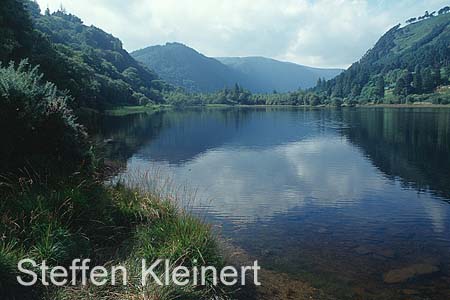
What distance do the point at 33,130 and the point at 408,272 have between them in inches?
498

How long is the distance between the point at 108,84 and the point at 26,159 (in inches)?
5078

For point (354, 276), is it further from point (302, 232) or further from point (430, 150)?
point (430, 150)

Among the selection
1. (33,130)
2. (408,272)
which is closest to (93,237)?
(33,130)

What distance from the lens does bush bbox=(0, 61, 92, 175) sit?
1142cm

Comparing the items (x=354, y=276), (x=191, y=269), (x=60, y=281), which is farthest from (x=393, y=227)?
(x=60, y=281)

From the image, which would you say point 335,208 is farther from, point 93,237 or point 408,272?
point 93,237

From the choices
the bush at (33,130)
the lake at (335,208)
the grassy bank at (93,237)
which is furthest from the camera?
the lake at (335,208)

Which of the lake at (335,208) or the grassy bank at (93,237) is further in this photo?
the lake at (335,208)

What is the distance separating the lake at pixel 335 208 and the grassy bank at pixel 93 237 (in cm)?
382

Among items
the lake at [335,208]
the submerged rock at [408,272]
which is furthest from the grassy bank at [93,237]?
the submerged rock at [408,272]

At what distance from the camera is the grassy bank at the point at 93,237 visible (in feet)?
23.8

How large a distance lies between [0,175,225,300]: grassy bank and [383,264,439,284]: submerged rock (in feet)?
18.2

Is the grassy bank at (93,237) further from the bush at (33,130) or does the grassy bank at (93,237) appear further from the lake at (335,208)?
the lake at (335,208)

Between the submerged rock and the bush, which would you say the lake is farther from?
the bush
